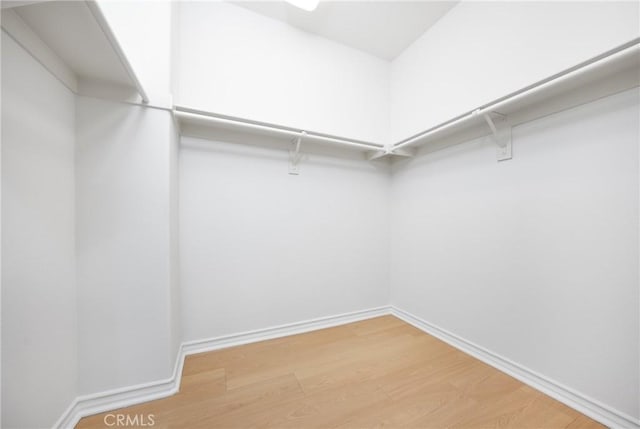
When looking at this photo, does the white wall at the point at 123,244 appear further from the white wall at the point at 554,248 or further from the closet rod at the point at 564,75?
the white wall at the point at 554,248

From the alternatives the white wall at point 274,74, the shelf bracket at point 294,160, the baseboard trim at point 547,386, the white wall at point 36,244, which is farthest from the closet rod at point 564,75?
the white wall at point 36,244

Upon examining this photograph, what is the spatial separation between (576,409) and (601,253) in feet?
2.45

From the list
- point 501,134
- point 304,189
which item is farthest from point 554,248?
point 304,189

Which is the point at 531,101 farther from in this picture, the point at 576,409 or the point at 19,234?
the point at 19,234

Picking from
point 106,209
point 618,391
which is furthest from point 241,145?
point 618,391

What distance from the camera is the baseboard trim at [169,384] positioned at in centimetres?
98

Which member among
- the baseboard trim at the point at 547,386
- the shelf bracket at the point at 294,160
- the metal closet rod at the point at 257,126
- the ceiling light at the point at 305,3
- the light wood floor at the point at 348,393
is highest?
the ceiling light at the point at 305,3

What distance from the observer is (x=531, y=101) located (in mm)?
1163

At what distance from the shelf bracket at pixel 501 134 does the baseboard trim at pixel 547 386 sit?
1.22 m

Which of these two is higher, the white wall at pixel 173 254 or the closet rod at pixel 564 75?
the closet rod at pixel 564 75

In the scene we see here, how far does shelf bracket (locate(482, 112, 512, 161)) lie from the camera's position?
1.31m

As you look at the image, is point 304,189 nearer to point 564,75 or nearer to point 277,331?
point 277,331

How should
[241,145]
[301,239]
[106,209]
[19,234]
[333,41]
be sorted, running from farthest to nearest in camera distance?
[333,41], [301,239], [241,145], [106,209], [19,234]

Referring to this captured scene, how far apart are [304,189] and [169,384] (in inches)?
56.8
